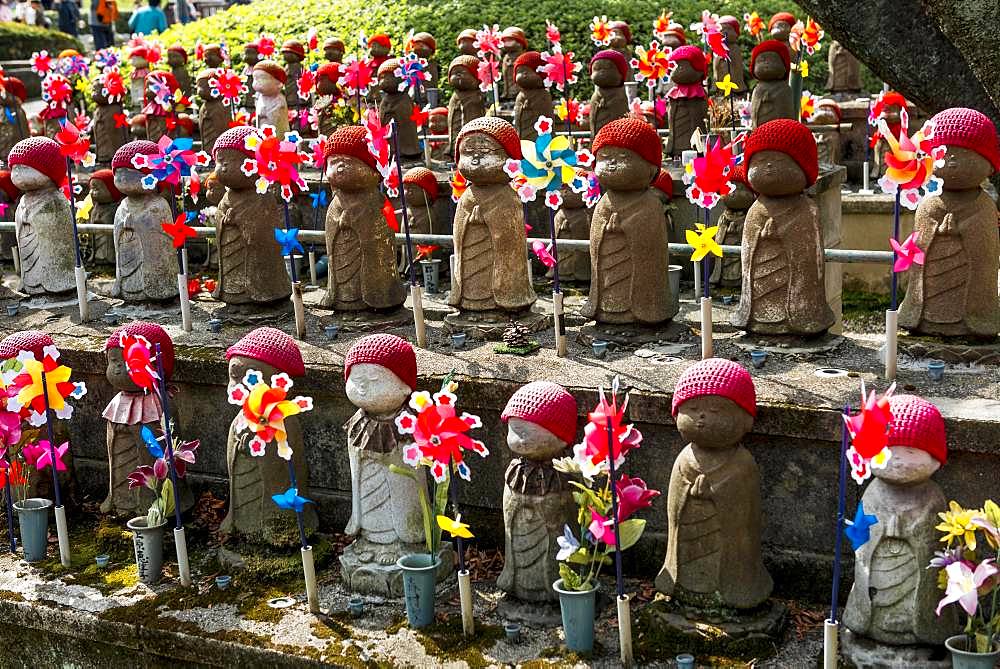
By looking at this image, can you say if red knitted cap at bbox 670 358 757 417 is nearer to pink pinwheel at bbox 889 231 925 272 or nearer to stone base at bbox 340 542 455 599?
pink pinwheel at bbox 889 231 925 272

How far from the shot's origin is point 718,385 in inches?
210

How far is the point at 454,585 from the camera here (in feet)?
20.0

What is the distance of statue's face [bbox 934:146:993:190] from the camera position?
233 inches

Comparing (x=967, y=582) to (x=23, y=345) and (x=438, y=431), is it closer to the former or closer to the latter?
(x=438, y=431)

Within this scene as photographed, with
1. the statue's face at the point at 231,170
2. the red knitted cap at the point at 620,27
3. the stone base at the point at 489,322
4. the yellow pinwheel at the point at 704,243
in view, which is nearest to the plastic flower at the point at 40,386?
the statue's face at the point at 231,170

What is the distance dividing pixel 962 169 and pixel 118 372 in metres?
4.17

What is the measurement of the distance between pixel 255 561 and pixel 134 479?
2.73 feet

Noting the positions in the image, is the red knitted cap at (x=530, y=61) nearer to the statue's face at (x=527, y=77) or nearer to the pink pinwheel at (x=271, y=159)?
the statue's face at (x=527, y=77)

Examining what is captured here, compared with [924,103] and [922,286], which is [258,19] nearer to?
[924,103]

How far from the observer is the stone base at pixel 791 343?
20.6ft

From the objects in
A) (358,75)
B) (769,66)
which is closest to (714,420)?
(769,66)

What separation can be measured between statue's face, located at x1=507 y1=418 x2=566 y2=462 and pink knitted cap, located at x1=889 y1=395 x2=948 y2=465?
1362 millimetres

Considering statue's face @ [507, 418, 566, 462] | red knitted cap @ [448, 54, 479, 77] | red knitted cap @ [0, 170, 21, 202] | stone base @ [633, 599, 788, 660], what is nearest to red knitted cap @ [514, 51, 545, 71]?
red knitted cap @ [448, 54, 479, 77]

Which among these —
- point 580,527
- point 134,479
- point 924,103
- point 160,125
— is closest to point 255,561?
point 134,479
